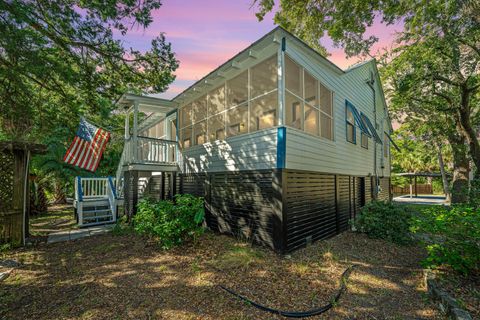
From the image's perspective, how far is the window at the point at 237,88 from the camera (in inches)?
298

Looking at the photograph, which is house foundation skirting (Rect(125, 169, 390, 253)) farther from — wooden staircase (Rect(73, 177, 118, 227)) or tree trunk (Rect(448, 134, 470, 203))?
tree trunk (Rect(448, 134, 470, 203))

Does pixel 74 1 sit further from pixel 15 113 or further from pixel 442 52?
pixel 442 52

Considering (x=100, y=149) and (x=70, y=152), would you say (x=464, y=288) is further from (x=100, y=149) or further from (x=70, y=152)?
(x=70, y=152)

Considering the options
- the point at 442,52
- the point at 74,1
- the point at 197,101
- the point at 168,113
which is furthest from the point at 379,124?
the point at 74,1

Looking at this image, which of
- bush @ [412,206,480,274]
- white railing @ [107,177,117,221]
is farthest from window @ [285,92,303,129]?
white railing @ [107,177,117,221]

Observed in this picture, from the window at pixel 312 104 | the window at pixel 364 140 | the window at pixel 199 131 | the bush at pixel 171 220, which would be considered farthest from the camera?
the window at pixel 364 140

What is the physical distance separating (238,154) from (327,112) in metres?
3.82

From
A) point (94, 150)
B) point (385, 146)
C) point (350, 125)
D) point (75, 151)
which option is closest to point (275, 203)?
point (350, 125)

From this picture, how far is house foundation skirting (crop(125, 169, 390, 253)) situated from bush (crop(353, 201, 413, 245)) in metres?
0.81

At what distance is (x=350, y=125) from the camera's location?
9250mm

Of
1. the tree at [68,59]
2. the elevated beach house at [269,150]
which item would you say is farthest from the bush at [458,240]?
the tree at [68,59]

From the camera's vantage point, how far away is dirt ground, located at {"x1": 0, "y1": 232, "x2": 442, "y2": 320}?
3287 mm

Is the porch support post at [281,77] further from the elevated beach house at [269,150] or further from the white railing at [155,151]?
the white railing at [155,151]

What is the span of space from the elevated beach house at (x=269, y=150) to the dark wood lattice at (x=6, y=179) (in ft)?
9.14
